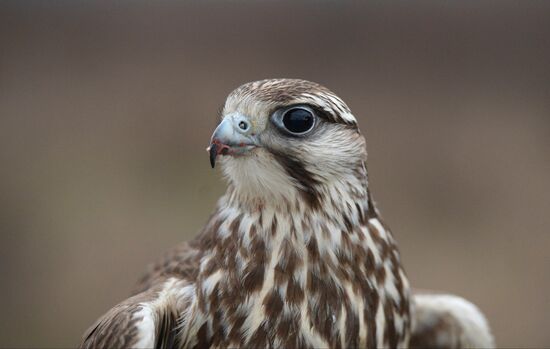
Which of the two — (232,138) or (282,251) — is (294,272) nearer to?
(282,251)

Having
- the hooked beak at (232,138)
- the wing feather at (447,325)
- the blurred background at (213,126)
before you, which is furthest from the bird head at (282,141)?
the blurred background at (213,126)

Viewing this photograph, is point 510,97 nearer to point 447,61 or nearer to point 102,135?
point 447,61

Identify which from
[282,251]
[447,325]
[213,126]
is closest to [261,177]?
[282,251]

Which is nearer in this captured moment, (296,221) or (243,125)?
(243,125)

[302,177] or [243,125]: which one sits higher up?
[243,125]

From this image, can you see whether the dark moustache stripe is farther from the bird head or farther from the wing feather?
the wing feather

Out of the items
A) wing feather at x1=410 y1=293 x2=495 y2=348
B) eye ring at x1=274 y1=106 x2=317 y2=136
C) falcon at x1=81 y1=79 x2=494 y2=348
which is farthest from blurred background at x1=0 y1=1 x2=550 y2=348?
eye ring at x1=274 y1=106 x2=317 y2=136

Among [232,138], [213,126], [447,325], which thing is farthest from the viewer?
[213,126]

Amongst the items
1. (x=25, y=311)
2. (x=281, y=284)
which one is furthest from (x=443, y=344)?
(x=25, y=311)
